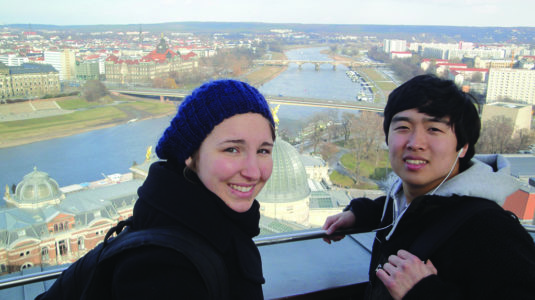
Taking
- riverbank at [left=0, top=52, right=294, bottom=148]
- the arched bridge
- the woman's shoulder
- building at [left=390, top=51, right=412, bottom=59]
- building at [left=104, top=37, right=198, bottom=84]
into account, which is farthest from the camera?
building at [left=390, top=51, right=412, bottom=59]

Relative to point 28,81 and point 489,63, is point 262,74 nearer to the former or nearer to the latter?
point 28,81

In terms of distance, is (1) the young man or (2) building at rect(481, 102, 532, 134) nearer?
(1) the young man

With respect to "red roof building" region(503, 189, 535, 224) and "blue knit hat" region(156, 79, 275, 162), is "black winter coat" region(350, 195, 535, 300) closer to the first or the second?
Result: "blue knit hat" region(156, 79, 275, 162)

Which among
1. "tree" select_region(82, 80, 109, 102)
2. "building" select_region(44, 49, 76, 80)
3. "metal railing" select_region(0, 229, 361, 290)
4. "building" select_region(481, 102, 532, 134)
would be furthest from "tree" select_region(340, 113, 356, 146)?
"metal railing" select_region(0, 229, 361, 290)

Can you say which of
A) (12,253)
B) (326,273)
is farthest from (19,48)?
(326,273)

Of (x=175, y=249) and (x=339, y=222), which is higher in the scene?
(x=175, y=249)

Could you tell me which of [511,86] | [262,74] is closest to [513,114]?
[511,86]

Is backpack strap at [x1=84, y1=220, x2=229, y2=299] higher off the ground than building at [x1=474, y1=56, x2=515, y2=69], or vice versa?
backpack strap at [x1=84, y1=220, x2=229, y2=299]
